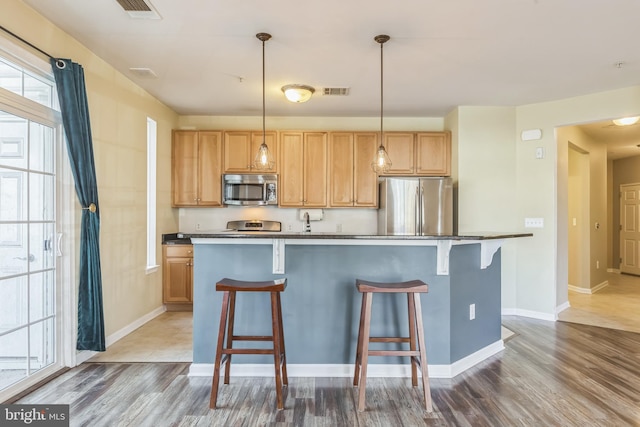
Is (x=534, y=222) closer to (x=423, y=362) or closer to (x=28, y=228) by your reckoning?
(x=423, y=362)

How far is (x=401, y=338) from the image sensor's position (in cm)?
254

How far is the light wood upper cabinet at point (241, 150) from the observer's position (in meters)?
4.85

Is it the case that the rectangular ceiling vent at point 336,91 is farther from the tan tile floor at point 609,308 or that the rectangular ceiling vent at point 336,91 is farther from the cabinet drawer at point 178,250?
the tan tile floor at point 609,308

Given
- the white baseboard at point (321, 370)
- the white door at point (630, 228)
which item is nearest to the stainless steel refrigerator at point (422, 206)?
the white baseboard at point (321, 370)

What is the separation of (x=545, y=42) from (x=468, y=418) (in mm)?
2894

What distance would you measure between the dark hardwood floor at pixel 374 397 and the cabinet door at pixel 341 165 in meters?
2.64

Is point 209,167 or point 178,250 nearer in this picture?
point 178,250

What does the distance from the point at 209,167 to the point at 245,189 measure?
22.7 inches

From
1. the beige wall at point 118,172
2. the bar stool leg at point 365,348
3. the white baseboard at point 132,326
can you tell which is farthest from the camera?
the white baseboard at point 132,326

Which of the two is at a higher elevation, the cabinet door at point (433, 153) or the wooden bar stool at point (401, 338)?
the cabinet door at point (433, 153)

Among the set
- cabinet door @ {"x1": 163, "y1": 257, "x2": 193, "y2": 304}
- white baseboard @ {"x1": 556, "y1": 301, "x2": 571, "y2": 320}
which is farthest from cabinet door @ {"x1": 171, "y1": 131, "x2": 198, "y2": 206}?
white baseboard @ {"x1": 556, "y1": 301, "x2": 571, "y2": 320}

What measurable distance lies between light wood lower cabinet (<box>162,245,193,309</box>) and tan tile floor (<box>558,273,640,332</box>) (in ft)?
15.3

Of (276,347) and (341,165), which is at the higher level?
(341,165)

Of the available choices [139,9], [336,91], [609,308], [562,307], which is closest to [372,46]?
[336,91]
